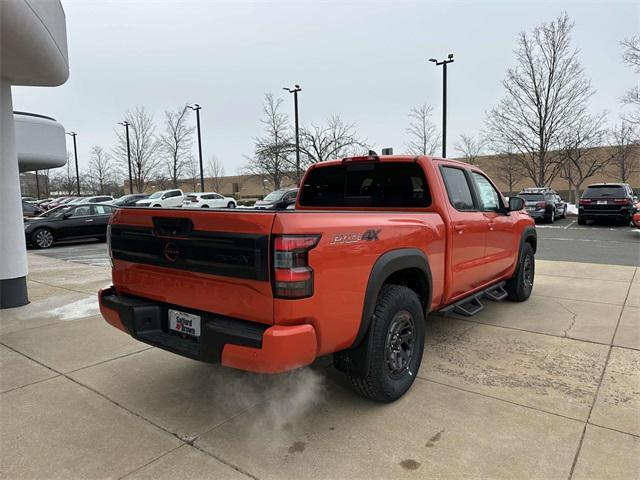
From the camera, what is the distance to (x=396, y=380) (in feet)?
10.9

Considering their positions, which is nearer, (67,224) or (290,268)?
(290,268)

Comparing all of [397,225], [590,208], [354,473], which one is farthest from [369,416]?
[590,208]

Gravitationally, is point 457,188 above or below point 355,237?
above

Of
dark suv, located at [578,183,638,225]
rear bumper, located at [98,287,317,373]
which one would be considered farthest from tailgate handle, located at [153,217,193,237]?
dark suv, located at [578,183,638,225]

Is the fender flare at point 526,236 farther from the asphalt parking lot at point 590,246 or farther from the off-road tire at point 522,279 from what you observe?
the asphalt parking lot at point 590,246

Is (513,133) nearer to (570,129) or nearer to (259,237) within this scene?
(570,129)

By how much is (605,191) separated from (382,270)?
19.4m

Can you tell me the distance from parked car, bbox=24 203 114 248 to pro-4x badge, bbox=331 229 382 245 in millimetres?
14968

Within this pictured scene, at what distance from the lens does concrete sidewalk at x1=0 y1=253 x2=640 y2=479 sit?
2.60 metres

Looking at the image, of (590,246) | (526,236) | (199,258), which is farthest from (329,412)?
(590,246)

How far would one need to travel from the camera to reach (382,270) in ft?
9.97

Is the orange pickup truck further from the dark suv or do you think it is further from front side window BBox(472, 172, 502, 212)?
the dark suv

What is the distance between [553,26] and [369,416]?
29533 millimetres

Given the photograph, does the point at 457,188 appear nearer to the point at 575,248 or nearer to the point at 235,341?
the point at 235,341
